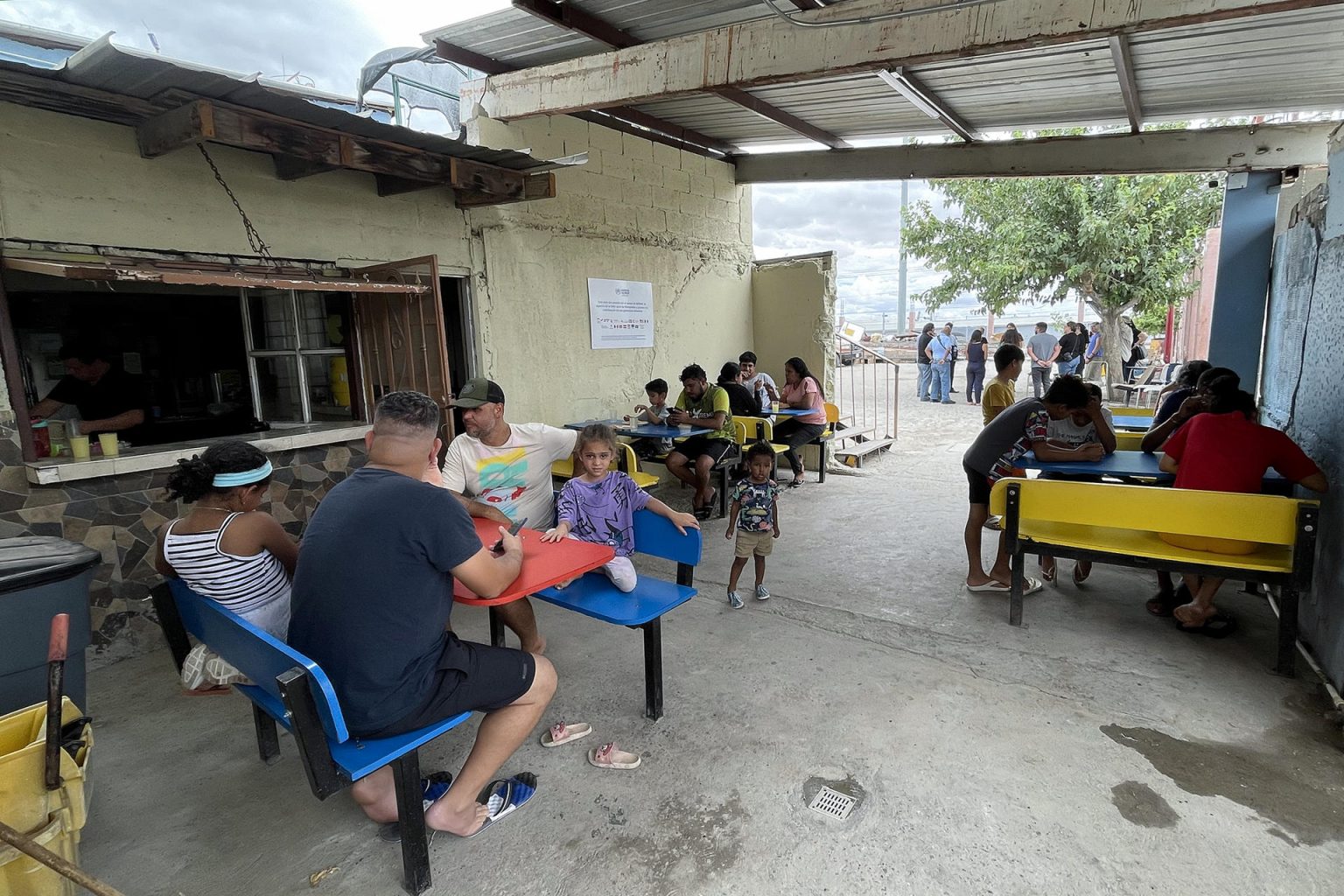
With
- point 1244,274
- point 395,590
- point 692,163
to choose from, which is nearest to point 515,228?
point 692,163

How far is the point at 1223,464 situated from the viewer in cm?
361

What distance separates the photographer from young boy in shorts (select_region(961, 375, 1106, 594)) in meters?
4.32

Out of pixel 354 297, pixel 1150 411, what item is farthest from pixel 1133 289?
pixel 354 297

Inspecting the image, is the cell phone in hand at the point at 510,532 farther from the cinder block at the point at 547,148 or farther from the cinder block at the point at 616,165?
the cinder block at the point at 616,165

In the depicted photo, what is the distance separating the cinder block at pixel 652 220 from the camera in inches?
286

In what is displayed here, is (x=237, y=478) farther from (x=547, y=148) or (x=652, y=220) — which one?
(x=652, y=220)

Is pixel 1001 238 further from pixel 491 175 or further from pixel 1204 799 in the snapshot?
pixel 1204 799

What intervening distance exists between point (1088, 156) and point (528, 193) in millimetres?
5361

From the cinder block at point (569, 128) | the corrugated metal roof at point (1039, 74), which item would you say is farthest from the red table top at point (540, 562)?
the cinder block at point (569, 128)

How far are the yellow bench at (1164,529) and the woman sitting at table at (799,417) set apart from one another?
359 centimetres

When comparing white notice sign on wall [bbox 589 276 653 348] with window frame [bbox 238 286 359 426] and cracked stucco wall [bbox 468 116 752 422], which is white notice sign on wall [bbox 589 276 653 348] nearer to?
cracked stucco wall [bbox 468 116 752 422]

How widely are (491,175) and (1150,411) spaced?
6347mm

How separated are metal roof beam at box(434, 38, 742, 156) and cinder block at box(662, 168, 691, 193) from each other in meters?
0.28

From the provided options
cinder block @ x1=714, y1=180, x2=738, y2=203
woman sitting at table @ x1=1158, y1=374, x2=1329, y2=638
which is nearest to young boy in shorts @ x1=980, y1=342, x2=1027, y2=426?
woman sitting at table @ x1=1158, y1=374, x2=1329, y2=638
